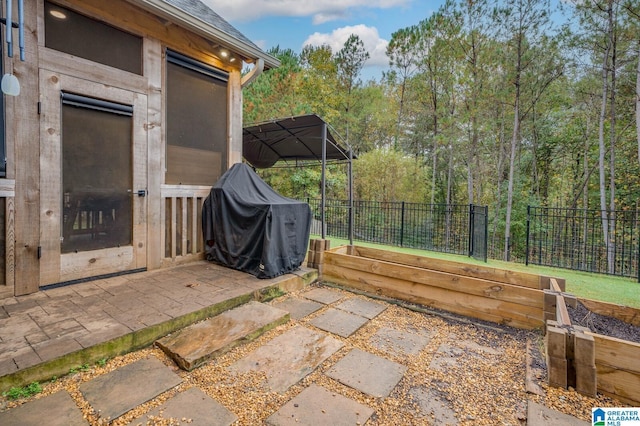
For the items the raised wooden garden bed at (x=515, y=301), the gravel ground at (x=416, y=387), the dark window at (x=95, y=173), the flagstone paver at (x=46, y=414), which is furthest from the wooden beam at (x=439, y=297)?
the flagstone paver at (x=46, y=414)

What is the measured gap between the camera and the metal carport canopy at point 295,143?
4.90 m

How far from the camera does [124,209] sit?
11.0 feet

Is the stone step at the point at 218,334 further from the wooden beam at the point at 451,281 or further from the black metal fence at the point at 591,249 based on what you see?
the black metal fence at the point at 591,249

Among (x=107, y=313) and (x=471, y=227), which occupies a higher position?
(x=471, y=227)

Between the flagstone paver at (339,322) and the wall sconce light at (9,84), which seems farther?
the flagstone paver at (339,322)

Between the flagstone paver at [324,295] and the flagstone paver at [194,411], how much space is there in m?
1.74

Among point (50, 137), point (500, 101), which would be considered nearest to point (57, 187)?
point (50, 137)

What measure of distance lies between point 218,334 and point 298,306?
3.26 feet

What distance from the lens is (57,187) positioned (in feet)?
9.39

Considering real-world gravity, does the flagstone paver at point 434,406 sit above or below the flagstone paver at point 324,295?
→ below

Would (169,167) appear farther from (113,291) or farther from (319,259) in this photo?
(319,259)

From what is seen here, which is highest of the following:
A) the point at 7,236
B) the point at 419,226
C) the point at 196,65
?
the point at 196,65

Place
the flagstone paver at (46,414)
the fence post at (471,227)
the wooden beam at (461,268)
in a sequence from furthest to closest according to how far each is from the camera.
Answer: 1. the fence post at (471,227)
2. the wooden beam at (461,268)
3. the flagstone paver at (46,414)

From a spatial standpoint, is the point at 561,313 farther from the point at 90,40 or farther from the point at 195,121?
the point at 90,40
